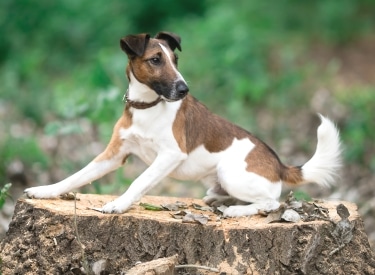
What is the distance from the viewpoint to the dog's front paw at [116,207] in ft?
18.7

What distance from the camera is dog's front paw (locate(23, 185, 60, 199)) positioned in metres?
6.00

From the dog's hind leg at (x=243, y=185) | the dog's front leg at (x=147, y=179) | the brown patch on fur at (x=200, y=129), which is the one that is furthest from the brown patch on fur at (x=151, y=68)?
the dog's hind leg at (x=243, y=185)

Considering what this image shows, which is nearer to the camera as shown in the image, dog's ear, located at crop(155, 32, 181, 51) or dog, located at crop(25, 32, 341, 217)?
dog, located at crop(25, 32, 341, 217)

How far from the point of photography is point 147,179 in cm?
590

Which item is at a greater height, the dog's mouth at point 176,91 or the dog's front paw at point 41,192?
the dog's mouth at point 176,91

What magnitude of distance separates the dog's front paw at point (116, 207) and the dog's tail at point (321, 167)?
1.42 m

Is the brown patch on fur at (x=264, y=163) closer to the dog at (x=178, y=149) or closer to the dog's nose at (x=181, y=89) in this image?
the dog at (x=178, y=149)

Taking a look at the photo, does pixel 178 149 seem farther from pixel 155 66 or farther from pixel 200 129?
pixel 155 66

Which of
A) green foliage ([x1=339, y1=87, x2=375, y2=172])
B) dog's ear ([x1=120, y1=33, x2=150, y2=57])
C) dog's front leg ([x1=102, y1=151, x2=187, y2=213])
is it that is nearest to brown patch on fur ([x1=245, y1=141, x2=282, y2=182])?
dog's front leg ([x1=102, y1=151, x2=187, y2=213])

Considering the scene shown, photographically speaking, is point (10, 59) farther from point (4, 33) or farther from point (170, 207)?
point (170, 207)

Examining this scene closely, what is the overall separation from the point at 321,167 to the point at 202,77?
20.4 feet

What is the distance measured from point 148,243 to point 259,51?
29.7 ft

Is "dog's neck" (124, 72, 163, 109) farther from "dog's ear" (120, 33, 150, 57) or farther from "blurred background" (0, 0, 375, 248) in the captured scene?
"blurred background" (0, 0, 375, 248)

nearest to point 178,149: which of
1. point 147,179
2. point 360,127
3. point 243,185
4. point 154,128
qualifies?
point 154,128
